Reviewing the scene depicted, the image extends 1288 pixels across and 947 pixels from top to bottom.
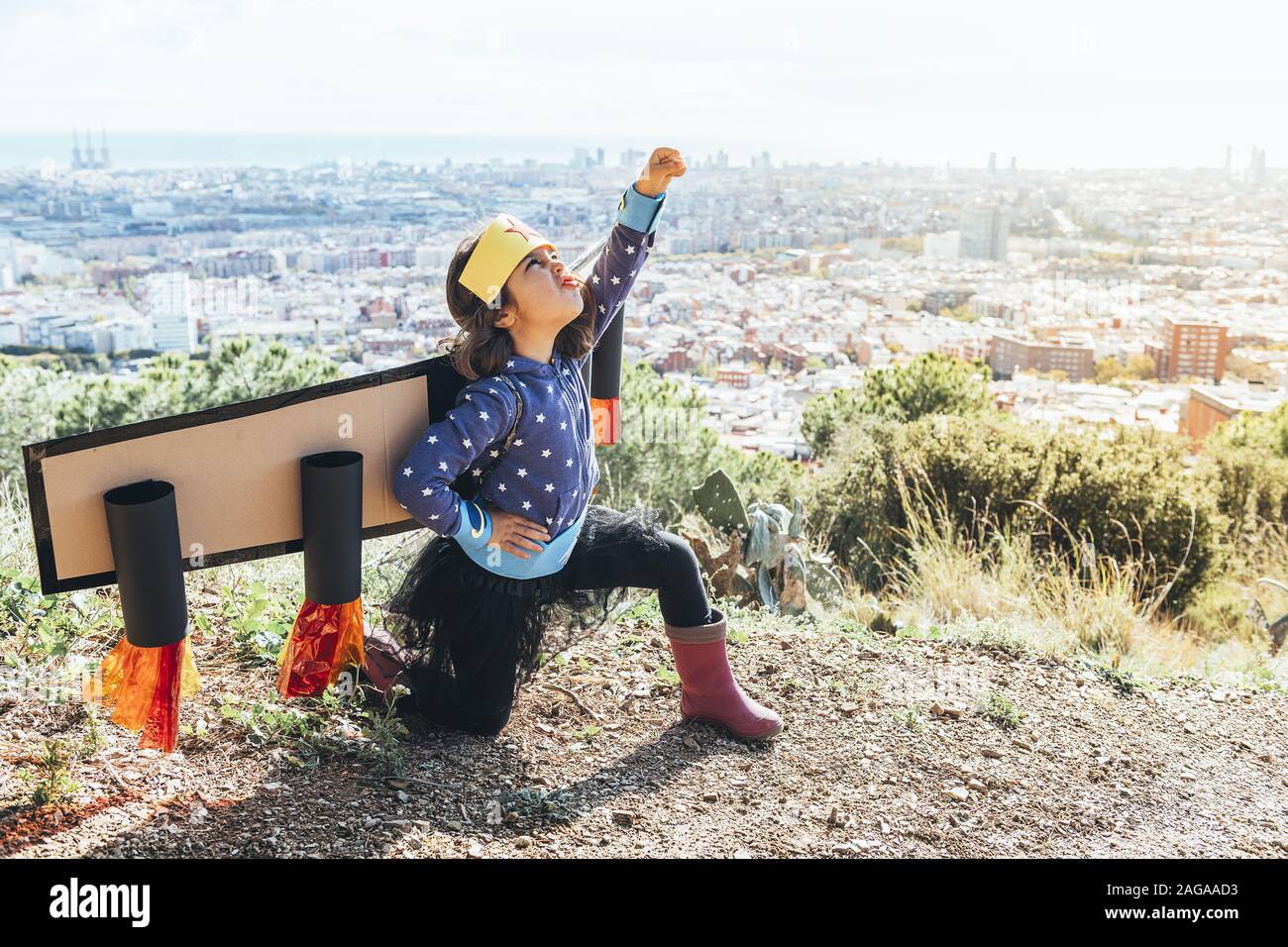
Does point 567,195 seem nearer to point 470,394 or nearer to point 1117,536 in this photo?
point 1117,536

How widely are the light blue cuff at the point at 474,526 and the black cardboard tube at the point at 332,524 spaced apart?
0.69 ft

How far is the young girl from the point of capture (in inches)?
86.0

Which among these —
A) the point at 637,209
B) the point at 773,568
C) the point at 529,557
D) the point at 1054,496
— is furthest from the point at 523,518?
the point at 1054,496

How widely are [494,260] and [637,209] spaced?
403mm

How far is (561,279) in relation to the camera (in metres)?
2.25

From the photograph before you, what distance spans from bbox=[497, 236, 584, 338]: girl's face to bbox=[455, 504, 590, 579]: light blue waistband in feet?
1.36

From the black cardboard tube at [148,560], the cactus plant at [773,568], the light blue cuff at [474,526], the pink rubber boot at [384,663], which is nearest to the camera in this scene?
the black cardboard tube at [148,560]

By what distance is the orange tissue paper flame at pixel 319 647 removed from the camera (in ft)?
7.36

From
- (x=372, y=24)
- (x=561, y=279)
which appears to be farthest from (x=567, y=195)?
(x=372, y=24)

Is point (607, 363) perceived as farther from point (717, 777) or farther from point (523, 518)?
point (717, 777)

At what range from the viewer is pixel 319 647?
88.9 inches

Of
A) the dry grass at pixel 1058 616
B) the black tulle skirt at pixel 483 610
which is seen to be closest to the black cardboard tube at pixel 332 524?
the black tulle skirt at pixel 483 610

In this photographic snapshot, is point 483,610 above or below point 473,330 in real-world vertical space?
below

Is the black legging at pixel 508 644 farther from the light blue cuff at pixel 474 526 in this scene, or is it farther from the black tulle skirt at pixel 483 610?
the light blue cuff at pixel 474 526
